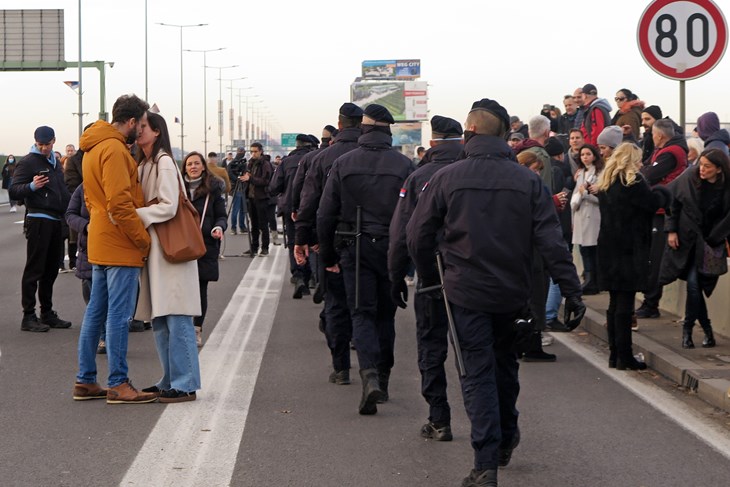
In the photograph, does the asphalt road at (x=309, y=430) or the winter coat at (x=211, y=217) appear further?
the winter coat at (x=211, y=217)

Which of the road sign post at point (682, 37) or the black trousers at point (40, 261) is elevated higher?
the road sign post at point (682, 37)

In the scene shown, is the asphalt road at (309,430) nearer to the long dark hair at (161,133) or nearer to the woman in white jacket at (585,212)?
the long dark hair at (161,133)

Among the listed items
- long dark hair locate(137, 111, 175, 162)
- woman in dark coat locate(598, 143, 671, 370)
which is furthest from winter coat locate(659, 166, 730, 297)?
long dark hair locate(137, 111, 175, 162)

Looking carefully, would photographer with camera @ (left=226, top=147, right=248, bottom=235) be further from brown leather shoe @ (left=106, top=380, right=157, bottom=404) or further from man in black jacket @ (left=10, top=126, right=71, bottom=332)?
brown leather shoe @ (left=106, top=380, right=157, bottom=404)

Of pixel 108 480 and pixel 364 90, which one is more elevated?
pixel 364 90

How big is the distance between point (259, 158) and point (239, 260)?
2.39 meters

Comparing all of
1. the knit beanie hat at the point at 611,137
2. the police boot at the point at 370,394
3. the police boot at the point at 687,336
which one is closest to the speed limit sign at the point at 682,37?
the knit beanie hat at the point at 611,137

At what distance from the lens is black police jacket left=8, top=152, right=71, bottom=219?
37.8 ft

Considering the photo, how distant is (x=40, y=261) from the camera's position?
11602 mm

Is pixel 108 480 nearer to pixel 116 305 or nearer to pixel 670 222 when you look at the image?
pixel 116 305

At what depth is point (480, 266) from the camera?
5.59 m

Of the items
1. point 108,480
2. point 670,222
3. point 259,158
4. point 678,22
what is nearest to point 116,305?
point 108,480

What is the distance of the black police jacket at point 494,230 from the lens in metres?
5.57

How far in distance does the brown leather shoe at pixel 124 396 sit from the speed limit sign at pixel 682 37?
5176mm
